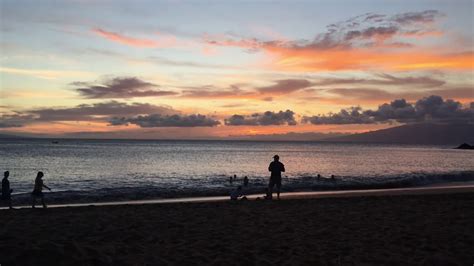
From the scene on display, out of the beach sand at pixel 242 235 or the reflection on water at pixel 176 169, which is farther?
the reflection on water at pixel 176 169

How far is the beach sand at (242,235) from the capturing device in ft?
26.4

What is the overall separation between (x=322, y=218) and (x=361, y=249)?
419cm

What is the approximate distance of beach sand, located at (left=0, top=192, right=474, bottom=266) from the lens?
317 inches

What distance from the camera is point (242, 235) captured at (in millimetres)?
10617

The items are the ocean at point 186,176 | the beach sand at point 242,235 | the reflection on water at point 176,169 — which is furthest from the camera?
the reflection on water at point 176,169

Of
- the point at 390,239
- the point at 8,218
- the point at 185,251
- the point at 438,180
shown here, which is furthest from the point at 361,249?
the point at 438,180

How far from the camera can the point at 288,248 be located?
9203 mm

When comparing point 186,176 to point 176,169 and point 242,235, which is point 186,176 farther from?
point 242,235

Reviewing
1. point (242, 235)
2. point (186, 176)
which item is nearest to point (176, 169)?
point (186, 176)

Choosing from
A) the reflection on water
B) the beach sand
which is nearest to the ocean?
the reflection on water

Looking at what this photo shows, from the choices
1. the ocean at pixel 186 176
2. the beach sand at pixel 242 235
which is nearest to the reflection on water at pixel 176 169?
the ocean at pixel 186 176

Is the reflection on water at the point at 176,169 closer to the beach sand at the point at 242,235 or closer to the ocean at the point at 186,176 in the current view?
the ocean at the point at 186,176

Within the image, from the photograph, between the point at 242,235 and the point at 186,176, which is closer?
the point at 242,235

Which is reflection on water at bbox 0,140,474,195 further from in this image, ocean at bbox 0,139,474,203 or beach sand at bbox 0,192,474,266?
beach sand at bbox 0,192,474,266
